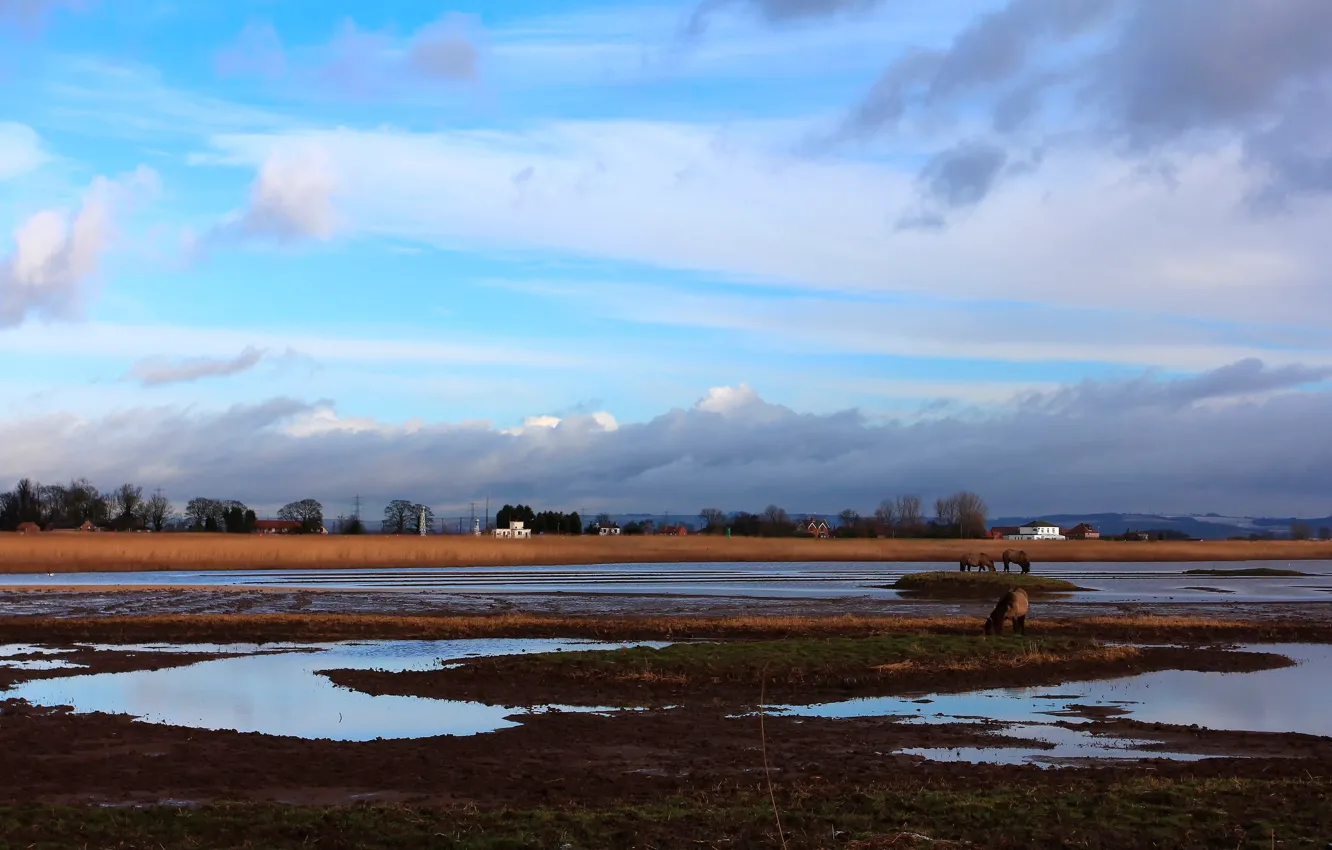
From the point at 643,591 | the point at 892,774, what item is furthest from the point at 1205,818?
the point at 643,591

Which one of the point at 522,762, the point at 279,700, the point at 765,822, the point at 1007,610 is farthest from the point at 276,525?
the point at 765,822

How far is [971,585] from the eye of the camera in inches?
2229

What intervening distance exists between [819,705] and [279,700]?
9441 mm

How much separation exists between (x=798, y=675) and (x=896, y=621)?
1322 centimetres

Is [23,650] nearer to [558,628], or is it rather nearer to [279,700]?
[279,700]

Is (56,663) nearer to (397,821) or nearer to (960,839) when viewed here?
Answer: (397,821)

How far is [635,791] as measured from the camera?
1333cm

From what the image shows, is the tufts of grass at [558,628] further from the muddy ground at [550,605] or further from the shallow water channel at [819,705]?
the shallow water channel at [819,705]

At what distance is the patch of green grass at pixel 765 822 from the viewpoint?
34.4 ft

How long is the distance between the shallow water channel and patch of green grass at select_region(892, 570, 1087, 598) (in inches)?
1099

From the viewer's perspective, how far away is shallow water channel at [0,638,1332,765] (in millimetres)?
17656

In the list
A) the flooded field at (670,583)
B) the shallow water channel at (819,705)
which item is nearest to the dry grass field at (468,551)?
the flooded field at (670,583)

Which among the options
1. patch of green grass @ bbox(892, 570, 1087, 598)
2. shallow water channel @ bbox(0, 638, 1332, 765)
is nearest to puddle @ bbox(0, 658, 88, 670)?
shallow water channel @ bbox(0, 638, 1332, 765)

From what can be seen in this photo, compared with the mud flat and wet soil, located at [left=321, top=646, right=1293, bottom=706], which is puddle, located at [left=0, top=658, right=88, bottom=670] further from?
wet soil, located at [left=321, top=646, right=1293, bottom=706]
